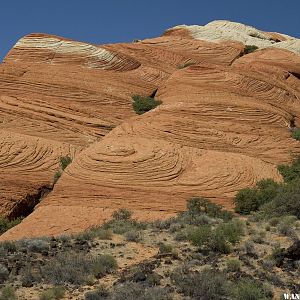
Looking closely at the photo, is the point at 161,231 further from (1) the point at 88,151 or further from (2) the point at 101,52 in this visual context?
(2) the point at 101,52

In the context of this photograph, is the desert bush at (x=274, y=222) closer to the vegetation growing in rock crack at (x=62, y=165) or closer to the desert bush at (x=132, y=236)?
the desert bush at (x=132, y=236)

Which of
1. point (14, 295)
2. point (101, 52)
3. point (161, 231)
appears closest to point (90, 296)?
point (14, 295)

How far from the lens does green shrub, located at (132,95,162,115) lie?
3734 centimetres

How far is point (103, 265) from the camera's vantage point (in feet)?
51.3

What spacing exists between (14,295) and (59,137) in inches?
783

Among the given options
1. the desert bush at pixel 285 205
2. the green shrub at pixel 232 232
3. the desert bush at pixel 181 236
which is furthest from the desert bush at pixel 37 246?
the desert bush at pixel 285 205

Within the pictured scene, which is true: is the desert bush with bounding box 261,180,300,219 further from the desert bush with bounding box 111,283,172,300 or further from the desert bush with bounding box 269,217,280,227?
the desert bush with bounding box 111,283,172,300

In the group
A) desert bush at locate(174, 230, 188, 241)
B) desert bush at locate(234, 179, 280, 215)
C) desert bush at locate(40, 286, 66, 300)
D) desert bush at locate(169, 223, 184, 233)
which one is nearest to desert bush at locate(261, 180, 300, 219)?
desert bush at locate(234, 179, 280, 215)

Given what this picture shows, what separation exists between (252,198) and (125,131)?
790cm

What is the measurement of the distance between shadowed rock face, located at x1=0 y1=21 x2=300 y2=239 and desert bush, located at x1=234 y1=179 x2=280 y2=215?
72 centimetres

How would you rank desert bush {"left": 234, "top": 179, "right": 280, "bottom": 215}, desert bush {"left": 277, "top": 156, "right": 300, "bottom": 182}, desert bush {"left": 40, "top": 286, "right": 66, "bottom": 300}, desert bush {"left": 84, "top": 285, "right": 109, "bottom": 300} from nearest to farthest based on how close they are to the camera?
desert bush {"left": 84, "top": 285, "right": 109, "bottom": 300} → desert bush {"left": 40, "top": 286, "right": 66, "bottom": 300} → desert bush {"left": 234, "top": 179, "right": 280, "bottom": 215} → desert bush {"left": 277, "top": 156, "right": 300, "bottom": 182}

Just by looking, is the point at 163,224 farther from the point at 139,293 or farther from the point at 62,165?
the point at 62,165

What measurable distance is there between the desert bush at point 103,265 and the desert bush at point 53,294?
1.49 m

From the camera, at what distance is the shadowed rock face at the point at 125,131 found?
86.4 ft
